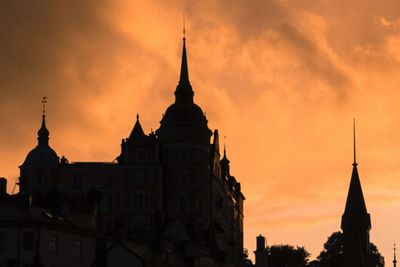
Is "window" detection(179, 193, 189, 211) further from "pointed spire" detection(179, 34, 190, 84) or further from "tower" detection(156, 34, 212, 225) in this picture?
"pointed spire" detection(179, 34, 190, 84)

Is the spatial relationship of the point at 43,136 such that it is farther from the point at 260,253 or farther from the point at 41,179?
Result: the point at 260,253

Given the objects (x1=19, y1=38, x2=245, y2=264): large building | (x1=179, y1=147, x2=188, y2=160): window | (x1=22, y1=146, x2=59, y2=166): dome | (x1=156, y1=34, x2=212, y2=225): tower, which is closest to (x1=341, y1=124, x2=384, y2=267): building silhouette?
(x1=19, y1=38, x2=245, y2=264): large building

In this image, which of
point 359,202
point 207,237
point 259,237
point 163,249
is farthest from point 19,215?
point 359,202

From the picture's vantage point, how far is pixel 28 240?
74875 millimetres

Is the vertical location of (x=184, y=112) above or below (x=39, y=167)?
above

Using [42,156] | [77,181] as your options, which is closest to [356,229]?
[77,181]

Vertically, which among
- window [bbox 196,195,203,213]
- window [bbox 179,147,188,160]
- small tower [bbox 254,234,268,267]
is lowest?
small tower [bbox 254,234,268,267]

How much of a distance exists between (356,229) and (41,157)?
2390 inches

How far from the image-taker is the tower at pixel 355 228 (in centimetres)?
18238

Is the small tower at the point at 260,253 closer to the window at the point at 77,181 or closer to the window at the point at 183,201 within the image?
the window at the point at 183,201

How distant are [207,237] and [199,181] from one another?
703 inches

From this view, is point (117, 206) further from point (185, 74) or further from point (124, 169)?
point (185, 74)

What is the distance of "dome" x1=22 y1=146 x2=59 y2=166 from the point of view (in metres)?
155

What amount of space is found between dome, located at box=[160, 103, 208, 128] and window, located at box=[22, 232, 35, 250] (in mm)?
79224
